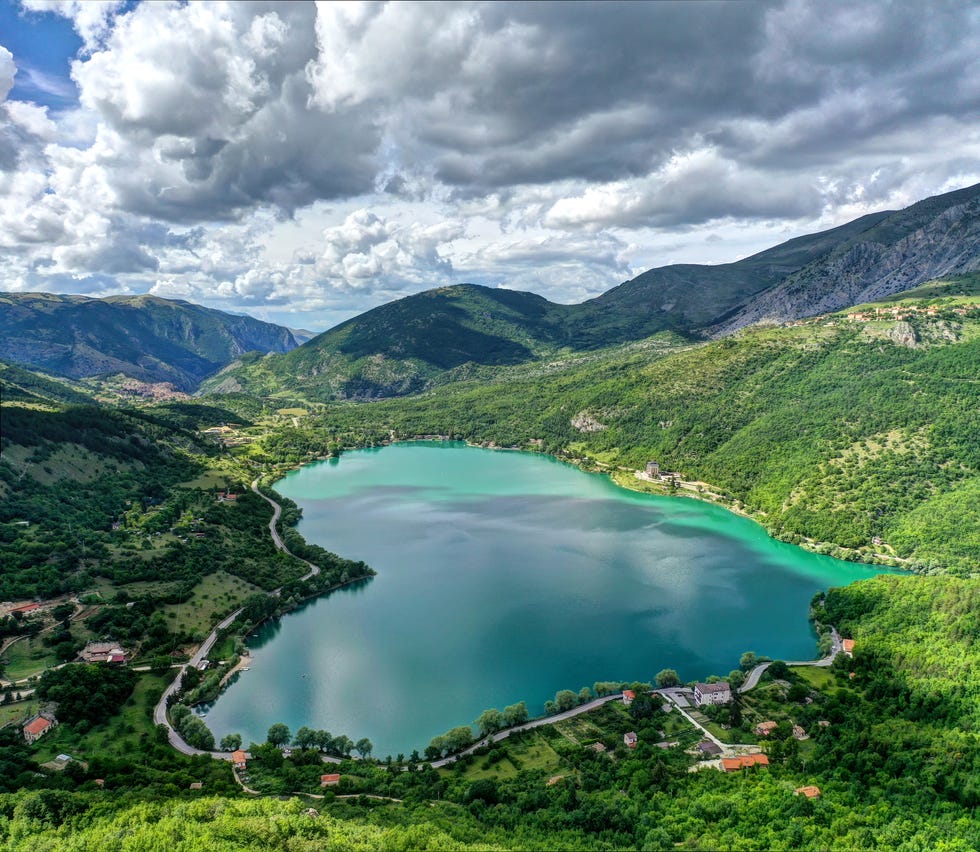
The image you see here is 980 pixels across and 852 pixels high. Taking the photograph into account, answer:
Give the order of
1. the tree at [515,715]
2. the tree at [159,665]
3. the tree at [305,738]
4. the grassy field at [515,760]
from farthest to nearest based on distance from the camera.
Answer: the tree at [159,665]
the tree at [515,715]
the tree at [305,738]
the grassy field at [515,760]

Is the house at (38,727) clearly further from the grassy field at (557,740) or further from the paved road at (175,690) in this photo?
the grassy field at (557,740)

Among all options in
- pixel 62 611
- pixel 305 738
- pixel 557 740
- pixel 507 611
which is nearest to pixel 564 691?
pixel 557 740

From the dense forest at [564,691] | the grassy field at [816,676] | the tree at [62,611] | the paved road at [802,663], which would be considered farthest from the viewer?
the tree at [62,611]

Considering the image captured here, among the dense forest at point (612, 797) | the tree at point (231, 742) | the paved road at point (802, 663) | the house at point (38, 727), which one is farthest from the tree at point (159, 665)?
the paved road at point (802, 663)

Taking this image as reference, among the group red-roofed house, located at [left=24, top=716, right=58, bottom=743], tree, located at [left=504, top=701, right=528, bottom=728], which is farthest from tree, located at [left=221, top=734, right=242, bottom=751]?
tree, located at [left=504, top=701, right=528, bottom=728]

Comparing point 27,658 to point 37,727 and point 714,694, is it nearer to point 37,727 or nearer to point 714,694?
point 37,727

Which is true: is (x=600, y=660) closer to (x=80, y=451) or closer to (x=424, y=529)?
(x=424, y=529)

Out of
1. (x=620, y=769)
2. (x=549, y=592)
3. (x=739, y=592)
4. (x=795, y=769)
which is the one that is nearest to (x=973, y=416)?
(x=739, y=592)

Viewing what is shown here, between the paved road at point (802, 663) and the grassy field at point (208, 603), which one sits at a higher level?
the grassy field at point (208, 603)
